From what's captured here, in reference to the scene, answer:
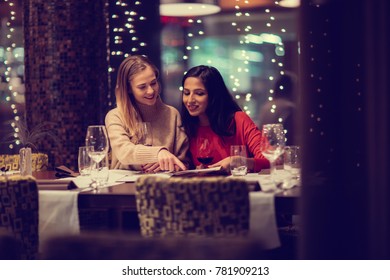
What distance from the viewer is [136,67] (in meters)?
4.04

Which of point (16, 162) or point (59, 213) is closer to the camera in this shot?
point (59, 213)

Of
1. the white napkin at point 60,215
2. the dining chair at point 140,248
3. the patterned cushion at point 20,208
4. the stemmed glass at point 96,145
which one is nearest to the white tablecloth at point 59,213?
the white napkin at point 60,215

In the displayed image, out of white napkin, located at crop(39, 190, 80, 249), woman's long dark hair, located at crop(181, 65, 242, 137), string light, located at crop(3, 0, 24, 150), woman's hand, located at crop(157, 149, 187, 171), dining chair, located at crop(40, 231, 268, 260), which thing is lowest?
white napkin, located at crop(39, 190, 80, 249)

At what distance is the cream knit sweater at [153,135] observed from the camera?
3.80 meters

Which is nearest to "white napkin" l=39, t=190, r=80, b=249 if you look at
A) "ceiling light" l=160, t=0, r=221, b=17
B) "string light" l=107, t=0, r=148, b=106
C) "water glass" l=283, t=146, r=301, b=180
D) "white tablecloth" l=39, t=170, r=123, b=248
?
"white tablecloth" l=39, t=170, r=123, b=248

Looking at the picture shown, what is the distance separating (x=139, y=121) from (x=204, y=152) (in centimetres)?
45

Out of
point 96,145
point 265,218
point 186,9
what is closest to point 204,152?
point 96,145

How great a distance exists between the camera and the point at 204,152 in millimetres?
3898

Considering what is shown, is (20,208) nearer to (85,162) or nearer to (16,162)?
(85,162)

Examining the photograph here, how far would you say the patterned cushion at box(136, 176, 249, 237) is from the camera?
7.63 feet

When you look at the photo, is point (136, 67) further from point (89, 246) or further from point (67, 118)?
point (89, 246)

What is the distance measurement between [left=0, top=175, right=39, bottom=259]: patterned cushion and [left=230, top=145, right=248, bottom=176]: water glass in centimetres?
100

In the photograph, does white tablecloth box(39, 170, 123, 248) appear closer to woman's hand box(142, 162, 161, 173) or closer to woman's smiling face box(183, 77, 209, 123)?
woman's hand box(142, 162, 161, 173)
